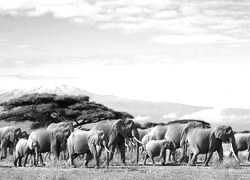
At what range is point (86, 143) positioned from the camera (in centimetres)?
2428

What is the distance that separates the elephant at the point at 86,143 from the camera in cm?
2373

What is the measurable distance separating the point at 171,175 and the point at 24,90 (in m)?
145

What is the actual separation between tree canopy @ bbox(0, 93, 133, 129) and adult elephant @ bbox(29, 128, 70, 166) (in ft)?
86.9

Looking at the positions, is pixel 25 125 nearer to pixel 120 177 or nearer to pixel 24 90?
pixel 24 90

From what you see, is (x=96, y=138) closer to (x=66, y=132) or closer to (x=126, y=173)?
(x=126, y=173)

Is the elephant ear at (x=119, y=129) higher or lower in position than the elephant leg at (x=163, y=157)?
higher

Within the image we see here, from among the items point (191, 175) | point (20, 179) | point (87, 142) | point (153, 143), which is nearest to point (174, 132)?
point (153, 143)

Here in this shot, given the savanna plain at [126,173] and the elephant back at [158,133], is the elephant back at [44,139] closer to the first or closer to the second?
the savanna plain at [126,173]

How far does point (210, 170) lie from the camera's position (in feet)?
73.6

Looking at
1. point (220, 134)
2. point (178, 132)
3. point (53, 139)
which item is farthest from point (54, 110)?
point (220, 134)

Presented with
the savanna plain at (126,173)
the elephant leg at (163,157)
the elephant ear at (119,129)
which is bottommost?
the savanna plain at (126,173)

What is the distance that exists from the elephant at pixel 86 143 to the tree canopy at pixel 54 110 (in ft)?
98.5

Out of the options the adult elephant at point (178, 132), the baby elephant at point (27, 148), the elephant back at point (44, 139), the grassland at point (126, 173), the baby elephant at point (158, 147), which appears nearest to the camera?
the grassland at point (126, 173)

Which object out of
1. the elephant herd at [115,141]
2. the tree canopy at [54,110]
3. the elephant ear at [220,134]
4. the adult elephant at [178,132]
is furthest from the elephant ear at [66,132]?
the tree canopy at [54,110]
